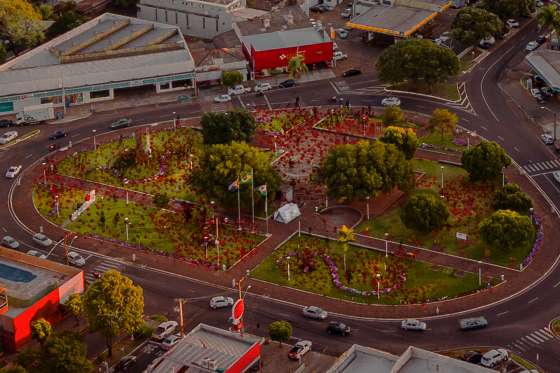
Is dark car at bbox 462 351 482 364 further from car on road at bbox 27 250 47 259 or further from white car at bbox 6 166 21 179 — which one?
white car at bbox 6 166 21 179

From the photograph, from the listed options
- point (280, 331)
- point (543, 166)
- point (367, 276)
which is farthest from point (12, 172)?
point (543, 166)

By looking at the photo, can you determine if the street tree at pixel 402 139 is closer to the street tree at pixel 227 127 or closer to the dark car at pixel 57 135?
the street tree at pixel 227 127

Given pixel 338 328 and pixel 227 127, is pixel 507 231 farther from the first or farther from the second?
pixel 227 127

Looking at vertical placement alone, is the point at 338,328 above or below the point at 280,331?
below

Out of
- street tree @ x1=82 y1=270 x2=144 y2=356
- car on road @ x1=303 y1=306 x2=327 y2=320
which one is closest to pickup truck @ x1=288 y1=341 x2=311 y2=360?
car on road @ x1=303 y1=306 x2=327 y2=320

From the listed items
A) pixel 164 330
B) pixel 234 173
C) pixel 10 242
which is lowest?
pixel 164 330
